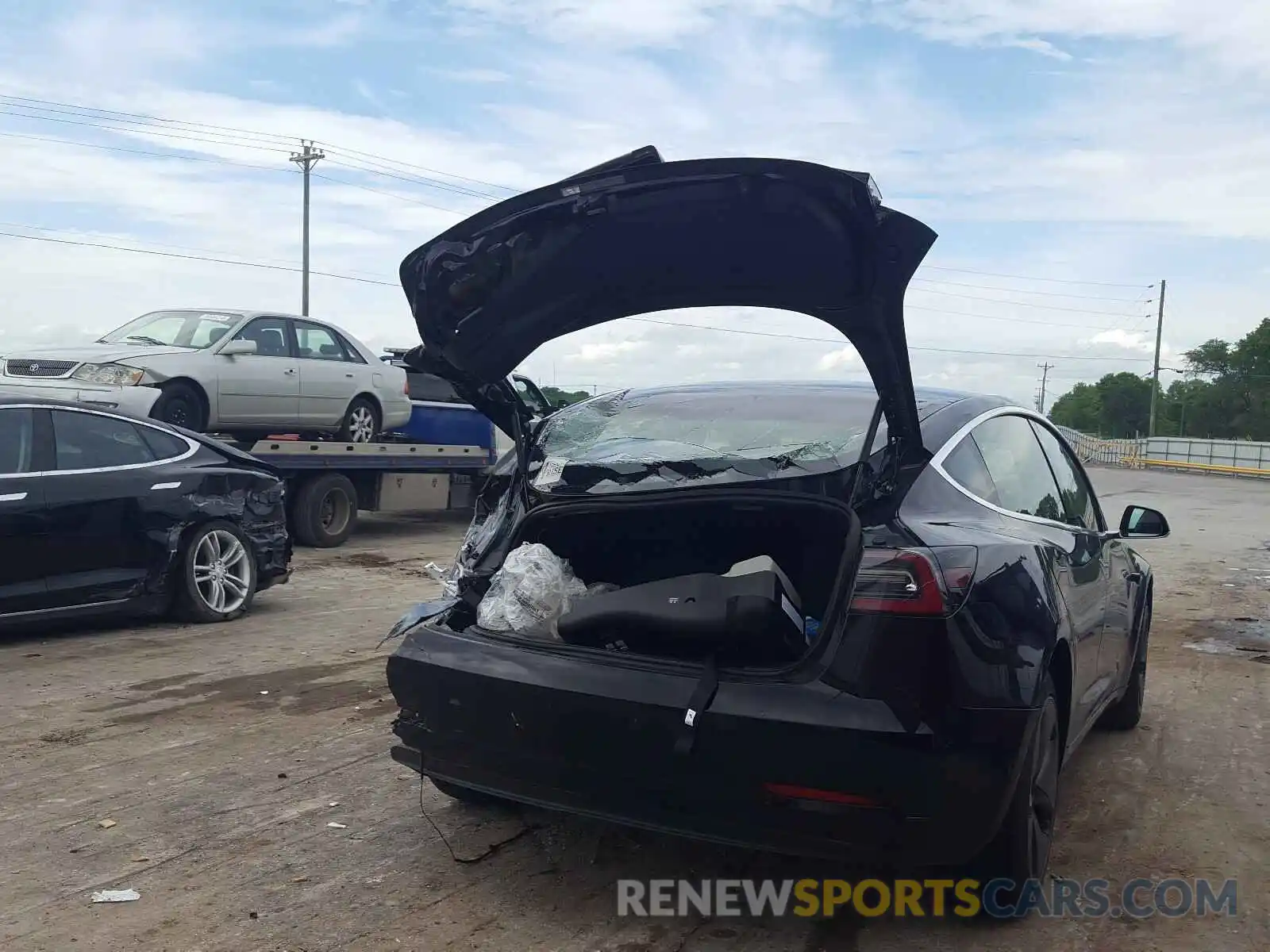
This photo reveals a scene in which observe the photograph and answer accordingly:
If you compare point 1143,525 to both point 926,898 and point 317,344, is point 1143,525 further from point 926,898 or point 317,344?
point 317,344

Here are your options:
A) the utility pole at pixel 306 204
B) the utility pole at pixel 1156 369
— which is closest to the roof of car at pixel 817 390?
the utility pole at pixel 306 204

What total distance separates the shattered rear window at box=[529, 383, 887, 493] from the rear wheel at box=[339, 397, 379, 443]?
888 centimetres

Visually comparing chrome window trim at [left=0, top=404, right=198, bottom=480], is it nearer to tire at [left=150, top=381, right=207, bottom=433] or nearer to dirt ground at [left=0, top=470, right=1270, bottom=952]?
dirt ground at [left=0, top=470, right=1270, bottom=952]

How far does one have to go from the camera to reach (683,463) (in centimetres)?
411

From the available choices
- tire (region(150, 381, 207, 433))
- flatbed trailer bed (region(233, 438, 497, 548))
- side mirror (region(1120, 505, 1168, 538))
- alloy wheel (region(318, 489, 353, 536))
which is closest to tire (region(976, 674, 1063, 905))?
side mirror (region(1120, 505, 1168, 538))

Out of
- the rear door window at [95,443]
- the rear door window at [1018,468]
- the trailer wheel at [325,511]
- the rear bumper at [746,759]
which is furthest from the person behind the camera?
the trailer wheel at [325,511]

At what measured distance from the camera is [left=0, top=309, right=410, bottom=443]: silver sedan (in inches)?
395

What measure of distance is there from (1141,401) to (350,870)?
12450 centimetres

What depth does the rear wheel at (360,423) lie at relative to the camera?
13312 millimetres

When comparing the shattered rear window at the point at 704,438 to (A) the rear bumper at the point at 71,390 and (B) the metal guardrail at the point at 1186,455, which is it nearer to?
(A) the rear bumper at the point at 71,390

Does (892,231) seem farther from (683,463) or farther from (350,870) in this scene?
(350,870)

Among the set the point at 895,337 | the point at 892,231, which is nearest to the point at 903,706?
the point at 895,337

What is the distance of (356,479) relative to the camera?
1374cm

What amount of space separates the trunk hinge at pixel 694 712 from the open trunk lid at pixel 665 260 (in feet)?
3.32
